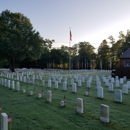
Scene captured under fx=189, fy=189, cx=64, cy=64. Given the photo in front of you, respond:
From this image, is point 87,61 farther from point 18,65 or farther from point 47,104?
point 47,104

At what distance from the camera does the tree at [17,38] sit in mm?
36325

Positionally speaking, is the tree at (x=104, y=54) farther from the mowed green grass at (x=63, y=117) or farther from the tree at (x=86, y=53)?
the mowed green grass at (x=63, y=117)

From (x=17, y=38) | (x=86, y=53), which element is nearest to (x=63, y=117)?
(x=17, y=38)

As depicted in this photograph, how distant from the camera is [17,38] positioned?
3756 centimetres

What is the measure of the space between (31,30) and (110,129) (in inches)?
1413

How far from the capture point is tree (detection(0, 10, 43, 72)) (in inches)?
1430

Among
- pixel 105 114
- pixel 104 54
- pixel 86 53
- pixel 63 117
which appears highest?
pixel 86 53

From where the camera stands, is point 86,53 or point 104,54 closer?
point 104,54

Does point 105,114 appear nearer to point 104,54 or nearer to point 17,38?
point 17,38

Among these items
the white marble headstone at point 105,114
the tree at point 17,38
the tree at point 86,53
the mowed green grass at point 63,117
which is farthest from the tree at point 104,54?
the white marble headstone at point 105,114

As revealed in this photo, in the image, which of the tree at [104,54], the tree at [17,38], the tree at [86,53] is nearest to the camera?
the tree at [17,38]

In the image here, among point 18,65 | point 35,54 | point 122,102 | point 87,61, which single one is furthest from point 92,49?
point 122,102

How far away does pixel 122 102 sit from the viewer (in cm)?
929

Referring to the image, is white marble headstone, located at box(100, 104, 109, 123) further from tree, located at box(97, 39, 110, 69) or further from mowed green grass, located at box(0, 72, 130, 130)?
tree, located at box(97, 39, 110, 69)
